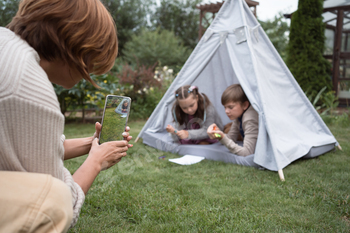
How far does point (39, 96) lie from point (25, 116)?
7cm

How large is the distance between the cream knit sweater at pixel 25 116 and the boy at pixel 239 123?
218 centimetres

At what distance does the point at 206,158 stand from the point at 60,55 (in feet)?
7.87

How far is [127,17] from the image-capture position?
1605 centimetres

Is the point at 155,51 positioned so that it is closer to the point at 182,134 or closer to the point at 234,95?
the point at 182,134

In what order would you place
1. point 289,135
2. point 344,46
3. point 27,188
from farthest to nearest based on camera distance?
point 344,46 < point 289,135 < point 27,188

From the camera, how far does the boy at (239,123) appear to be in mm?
2898

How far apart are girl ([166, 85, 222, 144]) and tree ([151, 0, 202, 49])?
49.1 feet

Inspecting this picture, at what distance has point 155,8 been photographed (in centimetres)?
1889

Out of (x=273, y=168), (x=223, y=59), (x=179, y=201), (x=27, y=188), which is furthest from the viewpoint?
(x=223, y=59)

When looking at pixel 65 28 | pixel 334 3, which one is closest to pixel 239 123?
pixel 65 28

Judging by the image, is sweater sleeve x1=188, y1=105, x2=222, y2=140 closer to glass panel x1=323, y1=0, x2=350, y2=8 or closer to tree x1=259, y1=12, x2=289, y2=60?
glass panel x1=323, y1=0, x2=350, y2=8

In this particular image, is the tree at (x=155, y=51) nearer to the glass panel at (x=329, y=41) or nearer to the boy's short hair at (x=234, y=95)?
the glass panel at (x=329, y=41)

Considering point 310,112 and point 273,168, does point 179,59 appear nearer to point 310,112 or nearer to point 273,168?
point 310,112

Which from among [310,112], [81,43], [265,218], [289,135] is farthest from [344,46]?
[81,43]
